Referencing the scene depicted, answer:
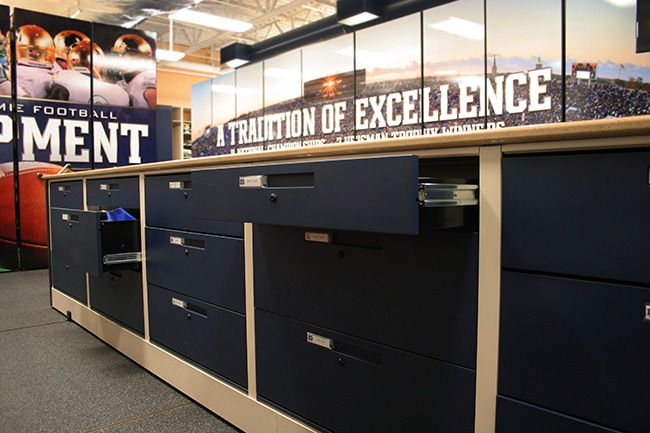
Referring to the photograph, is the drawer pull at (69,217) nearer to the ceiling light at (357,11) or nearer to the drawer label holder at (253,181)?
the drawer label holder at (253,181)

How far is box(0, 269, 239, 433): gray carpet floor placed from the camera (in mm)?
1308

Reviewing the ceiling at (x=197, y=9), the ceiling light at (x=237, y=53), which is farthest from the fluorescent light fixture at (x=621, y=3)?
the ceiling light at (x=237, y=53)

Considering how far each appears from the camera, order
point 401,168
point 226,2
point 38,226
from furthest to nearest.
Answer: point 226,2, point 38,226, point 401,168

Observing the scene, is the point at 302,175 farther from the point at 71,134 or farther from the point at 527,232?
the point at 71,134

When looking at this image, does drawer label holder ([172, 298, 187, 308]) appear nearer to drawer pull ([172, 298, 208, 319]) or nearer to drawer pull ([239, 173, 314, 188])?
drawer pull ([172, 298, 208, 319])

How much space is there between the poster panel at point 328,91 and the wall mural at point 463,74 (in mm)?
11

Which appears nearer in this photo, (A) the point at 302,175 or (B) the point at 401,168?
(B) the point at 401,168

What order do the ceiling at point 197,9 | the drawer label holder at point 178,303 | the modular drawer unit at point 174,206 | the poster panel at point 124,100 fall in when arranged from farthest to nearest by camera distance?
1. the ceiling at point 197,9
2. the poster panel at point 124,100
3. the drawer label holder at point 178,303
4. the modular drawer unit at point 174,206

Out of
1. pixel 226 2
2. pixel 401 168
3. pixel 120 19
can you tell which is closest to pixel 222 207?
pixel 401 168

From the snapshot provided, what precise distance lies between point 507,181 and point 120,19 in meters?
5.71

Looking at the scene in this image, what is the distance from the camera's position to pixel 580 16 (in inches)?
122

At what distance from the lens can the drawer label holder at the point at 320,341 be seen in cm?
100

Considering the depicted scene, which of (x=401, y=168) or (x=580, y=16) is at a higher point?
(x=580, y=16)

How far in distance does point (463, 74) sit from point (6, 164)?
4.02 metres
